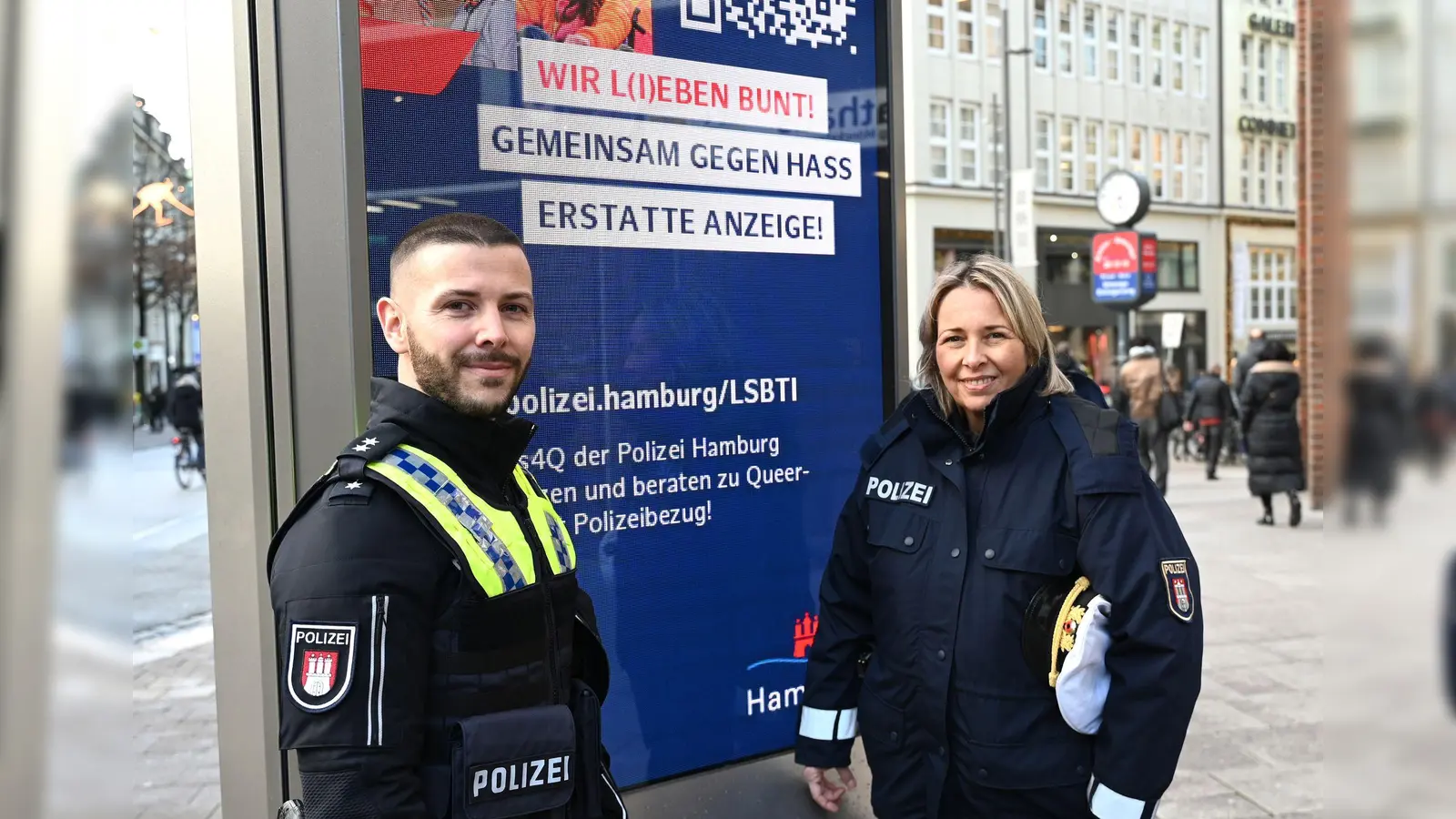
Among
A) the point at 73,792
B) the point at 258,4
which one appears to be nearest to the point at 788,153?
the point at 258,4

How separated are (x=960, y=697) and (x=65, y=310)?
2.25 m

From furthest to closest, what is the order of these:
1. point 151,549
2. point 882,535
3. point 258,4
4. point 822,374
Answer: point 151,549 < point 822,374 < point 882,535 < point 258,4

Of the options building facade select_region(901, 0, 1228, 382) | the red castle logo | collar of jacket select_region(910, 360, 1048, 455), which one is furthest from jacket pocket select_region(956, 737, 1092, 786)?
building facade select_region(901, 0, 1228, 382)

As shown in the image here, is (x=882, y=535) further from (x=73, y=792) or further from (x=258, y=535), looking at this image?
(x=73, y=792)

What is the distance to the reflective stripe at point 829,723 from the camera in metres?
2.82

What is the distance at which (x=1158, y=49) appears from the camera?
40.1m

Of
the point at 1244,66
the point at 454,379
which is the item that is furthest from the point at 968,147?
the point at 454,379

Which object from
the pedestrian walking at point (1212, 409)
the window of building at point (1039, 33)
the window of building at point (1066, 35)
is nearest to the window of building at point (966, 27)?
the window of building at point (1039, 33)

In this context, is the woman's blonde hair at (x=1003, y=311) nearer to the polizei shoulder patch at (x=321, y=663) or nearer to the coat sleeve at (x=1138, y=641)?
A: the coat sleeve at (x=1138, y=641)

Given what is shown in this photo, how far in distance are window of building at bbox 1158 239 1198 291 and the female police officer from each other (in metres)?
40.0

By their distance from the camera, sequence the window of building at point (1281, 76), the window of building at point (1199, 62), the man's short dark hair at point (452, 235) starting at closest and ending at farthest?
the man's short dark hair at point (452, 235), the window of building at point (1199, 62), the window of building at point (1281, 76)

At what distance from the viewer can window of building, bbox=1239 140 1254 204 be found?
136 feet

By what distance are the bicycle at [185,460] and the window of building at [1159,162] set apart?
105 feet

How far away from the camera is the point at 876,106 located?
3539 millimetres
